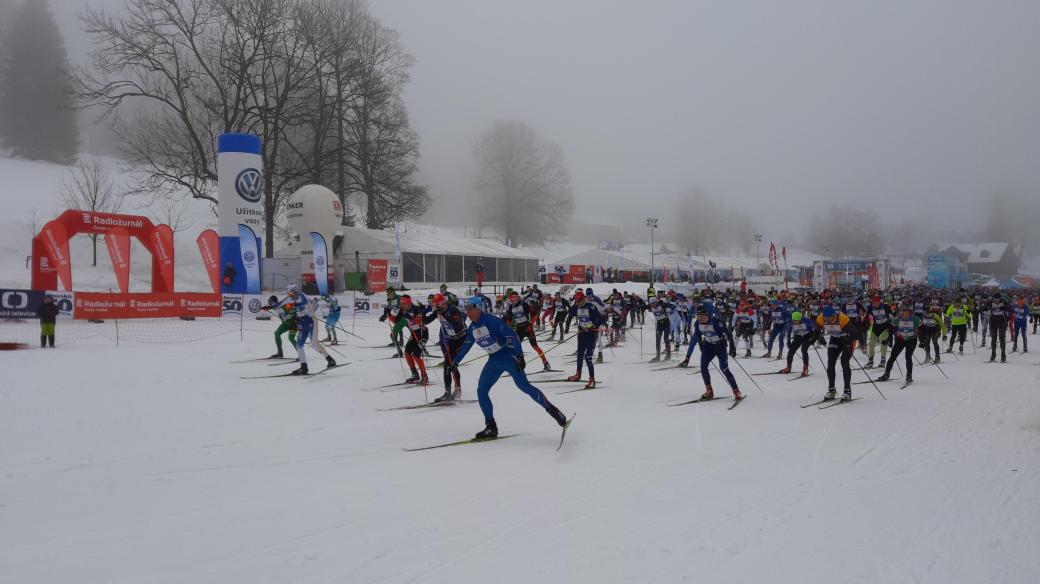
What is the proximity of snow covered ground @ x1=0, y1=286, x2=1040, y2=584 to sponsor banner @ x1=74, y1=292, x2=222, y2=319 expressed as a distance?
9.18m

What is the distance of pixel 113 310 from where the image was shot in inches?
781

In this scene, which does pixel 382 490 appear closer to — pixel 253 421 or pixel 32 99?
pixel 253 421

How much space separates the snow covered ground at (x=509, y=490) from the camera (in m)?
4.32

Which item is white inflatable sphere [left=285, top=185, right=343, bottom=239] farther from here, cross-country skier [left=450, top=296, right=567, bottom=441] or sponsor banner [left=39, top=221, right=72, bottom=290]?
cross-country skier [left=450, top=296, right=567, bottom=441]

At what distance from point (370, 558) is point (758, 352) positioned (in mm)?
18759

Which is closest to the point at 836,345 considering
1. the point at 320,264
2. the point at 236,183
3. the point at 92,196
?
the point at 320,264

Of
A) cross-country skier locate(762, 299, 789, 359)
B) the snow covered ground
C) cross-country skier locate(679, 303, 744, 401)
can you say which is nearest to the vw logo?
the snow covered ground

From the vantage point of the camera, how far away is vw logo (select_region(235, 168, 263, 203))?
98.7 ft

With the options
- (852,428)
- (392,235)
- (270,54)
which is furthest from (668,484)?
(270,54)

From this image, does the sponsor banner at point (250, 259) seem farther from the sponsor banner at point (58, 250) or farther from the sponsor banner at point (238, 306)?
the sponsor banner at point (58, 250)

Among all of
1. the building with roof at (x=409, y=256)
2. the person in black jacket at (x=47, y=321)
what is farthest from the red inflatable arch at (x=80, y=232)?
the building with roof at (x=409, y=256)

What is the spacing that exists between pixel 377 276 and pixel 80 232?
1451 cm

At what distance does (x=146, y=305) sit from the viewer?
68.2 feet

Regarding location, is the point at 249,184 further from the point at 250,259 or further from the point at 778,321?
the point at 778,321
